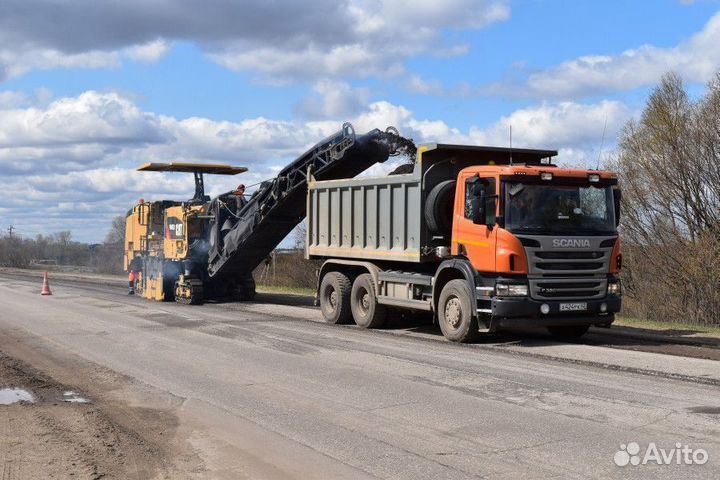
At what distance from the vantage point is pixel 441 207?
13734mm

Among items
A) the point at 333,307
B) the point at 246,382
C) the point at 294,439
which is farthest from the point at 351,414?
the point at 333,307

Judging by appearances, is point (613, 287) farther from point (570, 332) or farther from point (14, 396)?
point (14, 396)

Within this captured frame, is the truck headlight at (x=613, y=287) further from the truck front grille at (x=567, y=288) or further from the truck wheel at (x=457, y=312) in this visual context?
the truck wheel at (x=457, y=312)

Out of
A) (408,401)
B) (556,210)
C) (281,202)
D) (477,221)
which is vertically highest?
(281,202)

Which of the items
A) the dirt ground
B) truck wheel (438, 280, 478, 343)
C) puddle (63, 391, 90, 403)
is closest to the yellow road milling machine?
truck wheel (438, 280, 478, 343)

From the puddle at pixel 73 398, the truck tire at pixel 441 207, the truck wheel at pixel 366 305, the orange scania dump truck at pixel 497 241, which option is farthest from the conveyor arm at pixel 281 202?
the puddle at pixel 73 398

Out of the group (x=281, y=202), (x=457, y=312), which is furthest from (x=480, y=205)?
(x=281, y=202)

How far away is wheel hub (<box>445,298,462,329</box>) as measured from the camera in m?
13.1

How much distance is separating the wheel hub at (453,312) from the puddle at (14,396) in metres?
6.71

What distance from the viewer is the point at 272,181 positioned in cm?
1998

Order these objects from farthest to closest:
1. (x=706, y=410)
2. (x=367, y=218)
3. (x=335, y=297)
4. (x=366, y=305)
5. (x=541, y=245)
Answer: (x=335, y=297) < (x=366, y=305) < (x=367, y=218) < (x=541, y=245) < (x=706, y=410)

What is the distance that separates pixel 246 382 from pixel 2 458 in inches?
139

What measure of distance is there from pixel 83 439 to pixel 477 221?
24.1 ft

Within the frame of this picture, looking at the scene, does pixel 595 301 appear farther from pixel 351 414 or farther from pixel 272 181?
pixel 272 181
